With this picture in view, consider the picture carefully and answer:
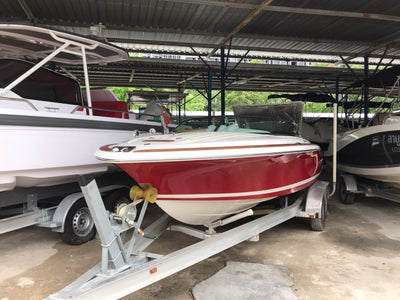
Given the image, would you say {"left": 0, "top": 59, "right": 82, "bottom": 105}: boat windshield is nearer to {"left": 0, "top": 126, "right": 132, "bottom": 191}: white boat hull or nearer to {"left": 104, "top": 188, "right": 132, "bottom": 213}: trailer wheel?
{"left": 0, "top": 126, "right": 132, "bottom": 191}: white boat hull

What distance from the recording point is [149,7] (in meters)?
5.16

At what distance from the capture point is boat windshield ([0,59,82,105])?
3.47 m

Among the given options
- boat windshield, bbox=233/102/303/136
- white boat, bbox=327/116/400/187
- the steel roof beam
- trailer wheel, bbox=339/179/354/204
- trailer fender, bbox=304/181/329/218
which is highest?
the steel roof beam

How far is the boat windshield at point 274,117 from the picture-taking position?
12.8 ft

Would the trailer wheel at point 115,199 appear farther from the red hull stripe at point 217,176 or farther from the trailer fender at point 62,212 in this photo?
the red hull stripe at point 217,176

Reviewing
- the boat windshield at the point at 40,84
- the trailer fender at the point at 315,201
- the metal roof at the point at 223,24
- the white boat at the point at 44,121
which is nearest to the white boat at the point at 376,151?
the trailer fender at the point at 315,201

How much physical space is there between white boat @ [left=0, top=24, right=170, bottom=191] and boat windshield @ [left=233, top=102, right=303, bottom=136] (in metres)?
1.68

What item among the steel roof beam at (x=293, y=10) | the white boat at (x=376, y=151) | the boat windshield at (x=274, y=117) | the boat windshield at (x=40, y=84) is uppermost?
the steel roof beam at (x=293, y=10)

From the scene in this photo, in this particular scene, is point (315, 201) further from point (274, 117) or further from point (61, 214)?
point (61, 214)

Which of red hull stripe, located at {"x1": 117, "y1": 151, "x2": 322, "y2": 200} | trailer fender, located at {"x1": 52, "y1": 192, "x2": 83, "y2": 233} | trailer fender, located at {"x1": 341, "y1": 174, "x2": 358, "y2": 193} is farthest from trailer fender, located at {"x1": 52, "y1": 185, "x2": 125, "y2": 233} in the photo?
trailer fender, located at {"x1": 341, "y1": 174, "x2": 358, "y2": 193}

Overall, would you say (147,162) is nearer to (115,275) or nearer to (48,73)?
(115,275)

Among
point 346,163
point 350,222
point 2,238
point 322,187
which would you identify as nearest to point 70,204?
point 2,238

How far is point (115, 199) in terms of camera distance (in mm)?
4137

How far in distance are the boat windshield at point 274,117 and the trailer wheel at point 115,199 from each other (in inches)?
76.8
